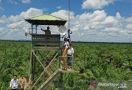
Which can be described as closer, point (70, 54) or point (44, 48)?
point (70, 54)

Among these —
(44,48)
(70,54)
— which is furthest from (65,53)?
(44,48)

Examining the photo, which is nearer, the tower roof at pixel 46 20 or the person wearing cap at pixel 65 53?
the person wearing cap at pixel 65 53

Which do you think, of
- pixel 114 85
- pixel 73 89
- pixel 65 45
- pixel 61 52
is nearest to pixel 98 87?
pixel 114 85

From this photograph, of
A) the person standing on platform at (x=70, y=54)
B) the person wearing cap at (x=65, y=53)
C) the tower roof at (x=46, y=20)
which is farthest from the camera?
the tower roof at (x=46, y=20)

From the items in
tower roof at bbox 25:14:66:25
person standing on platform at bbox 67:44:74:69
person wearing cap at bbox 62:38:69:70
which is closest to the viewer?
person wearing cap at bbox 62:38:69:70

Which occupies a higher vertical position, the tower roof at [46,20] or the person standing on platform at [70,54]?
the tower roof at [46,20]

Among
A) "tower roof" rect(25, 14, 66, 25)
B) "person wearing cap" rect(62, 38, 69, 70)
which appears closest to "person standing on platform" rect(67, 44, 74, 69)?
"person wearing cap" rect(62, 38, 69, 70)

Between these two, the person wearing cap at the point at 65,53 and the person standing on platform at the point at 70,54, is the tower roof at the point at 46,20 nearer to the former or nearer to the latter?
the person wearing cap at the point at 65,53

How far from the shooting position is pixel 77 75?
1254 inches

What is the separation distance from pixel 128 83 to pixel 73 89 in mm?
4331

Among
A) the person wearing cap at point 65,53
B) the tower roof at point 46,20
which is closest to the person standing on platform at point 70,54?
the person wearing cap at point 65,53

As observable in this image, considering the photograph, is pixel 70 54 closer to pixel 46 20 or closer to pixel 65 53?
pixel 65 53

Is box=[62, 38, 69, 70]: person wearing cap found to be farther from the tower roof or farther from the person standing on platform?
the tower roof

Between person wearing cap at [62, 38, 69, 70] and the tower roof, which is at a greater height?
the tower roof
